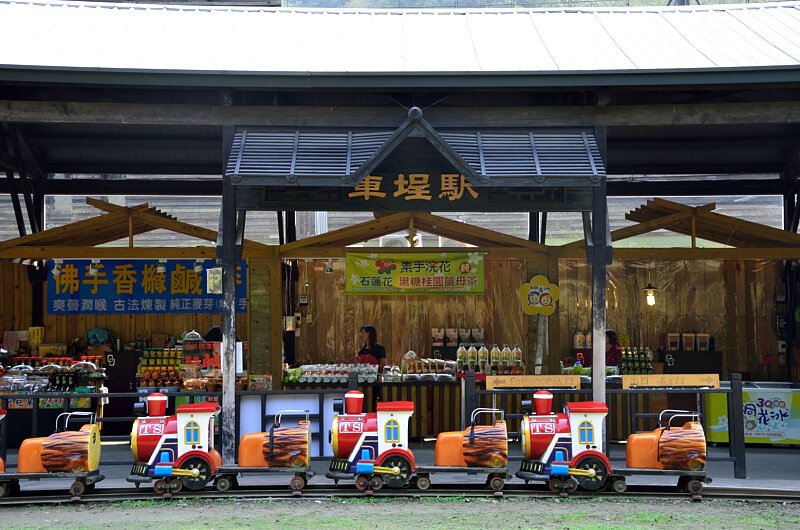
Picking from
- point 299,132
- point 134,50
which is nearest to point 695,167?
point 299,132

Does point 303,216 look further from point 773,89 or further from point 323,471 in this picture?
point 773,89

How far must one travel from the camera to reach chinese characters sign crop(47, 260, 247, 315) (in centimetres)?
1455

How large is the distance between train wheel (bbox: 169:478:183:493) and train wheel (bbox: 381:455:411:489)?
2302 millimetres

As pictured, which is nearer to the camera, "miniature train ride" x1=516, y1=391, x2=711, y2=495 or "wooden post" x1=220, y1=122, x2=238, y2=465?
"miniature train ride" x1=516, y1=391, x2=711, y2=495

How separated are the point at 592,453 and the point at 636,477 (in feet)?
4.34

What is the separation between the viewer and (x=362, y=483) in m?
10.2

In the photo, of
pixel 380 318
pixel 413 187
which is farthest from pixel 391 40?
pixel 380 318

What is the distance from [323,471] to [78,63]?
577cm

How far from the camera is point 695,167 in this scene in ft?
52.7

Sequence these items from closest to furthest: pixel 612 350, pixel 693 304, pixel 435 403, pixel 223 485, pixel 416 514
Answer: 1. pixel 416 514
2. pixel 223 485
3. pixel 435 403
4. pixel 612 350
5. pixel 693 304

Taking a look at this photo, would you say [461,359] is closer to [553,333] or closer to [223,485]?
[553,333]

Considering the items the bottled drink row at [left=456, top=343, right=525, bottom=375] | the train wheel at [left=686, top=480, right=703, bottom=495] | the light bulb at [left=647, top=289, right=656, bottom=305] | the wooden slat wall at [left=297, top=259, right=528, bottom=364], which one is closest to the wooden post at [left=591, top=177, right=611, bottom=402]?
the train wheel at [left=686, top=480, right=703, bottom=495]

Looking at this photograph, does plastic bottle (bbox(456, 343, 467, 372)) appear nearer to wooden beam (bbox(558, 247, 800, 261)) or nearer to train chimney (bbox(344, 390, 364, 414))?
wooden beam (bbox(558, 247, 800, 261))

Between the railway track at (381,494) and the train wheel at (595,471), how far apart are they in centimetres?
15
